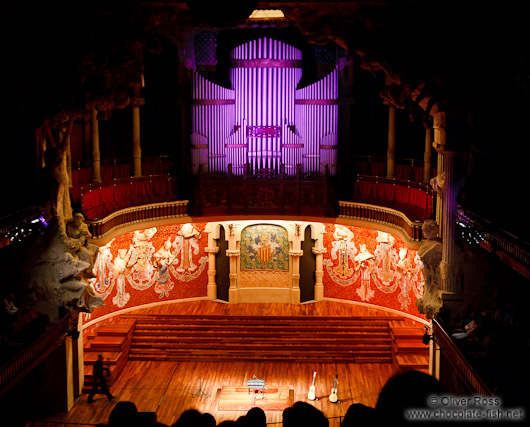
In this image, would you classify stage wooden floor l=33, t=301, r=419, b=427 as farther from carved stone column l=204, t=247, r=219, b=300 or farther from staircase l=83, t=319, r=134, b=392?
carved stone column l=204, t=247, r=219, b=300

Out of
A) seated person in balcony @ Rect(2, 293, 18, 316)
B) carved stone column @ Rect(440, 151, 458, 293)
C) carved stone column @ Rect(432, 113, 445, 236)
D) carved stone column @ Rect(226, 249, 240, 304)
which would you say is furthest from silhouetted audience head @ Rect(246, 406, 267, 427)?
carved stone column @ Rect(226, 249, 240, 304)

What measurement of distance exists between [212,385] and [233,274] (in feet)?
18.8

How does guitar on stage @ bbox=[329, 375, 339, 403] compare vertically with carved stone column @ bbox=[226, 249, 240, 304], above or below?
below

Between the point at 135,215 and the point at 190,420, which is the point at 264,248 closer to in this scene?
the point at 135,215

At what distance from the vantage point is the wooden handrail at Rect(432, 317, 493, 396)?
35.0 feet

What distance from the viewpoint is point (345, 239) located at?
74.9 ft

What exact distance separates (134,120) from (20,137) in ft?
16.3

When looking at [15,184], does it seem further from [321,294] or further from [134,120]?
[321,294]

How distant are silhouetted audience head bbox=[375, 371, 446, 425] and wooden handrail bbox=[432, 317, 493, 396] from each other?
7.71 meters

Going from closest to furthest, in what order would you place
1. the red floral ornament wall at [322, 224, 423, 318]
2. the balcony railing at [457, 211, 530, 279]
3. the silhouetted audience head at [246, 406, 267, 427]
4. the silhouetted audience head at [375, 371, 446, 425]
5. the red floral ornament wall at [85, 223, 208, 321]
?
1. the silhouetted audience head at [375, 371, 446, 425]
2. the silhouetted audience head at [246, 406, 267, 427]
3. the balcony railing at [457, 211, 530, 279]
4. the red floral ornament wall at [322, 224, 423, 318]
5. the red floral ornament wall at [85, 223, 208, 321]

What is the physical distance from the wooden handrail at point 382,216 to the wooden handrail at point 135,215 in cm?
482

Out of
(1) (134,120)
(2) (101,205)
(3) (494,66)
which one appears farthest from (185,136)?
(3) (494,66)

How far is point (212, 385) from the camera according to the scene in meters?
18.1

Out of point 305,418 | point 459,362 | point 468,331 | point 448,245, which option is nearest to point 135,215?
point 448,245
